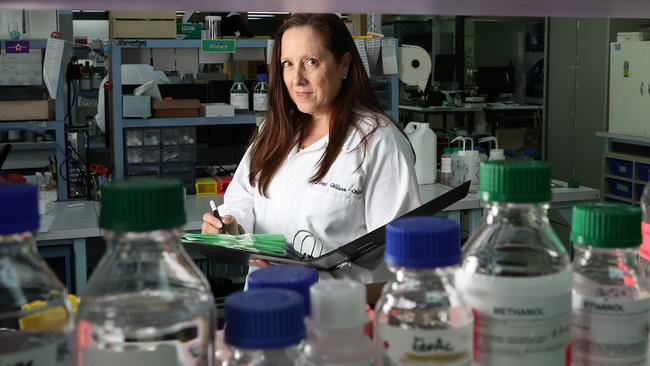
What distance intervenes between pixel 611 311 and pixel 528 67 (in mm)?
12364

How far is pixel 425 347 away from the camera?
55 centimetres

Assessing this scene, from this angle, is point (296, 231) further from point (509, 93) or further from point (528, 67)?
point (528, 67)

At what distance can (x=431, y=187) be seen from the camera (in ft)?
13.6

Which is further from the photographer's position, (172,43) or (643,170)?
(643,170)

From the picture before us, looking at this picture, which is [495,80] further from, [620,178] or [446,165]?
[446,165]

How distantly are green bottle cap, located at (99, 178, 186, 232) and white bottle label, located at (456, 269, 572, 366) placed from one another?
0.82 ft

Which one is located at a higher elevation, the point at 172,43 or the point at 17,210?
the point at 172,43

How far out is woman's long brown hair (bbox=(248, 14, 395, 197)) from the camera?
2199 millimetres

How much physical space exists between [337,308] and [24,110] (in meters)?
3.47

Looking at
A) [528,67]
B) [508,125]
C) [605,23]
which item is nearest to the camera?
[605,23]

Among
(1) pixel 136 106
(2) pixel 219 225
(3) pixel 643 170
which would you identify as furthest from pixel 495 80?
(2) pixel 219 225

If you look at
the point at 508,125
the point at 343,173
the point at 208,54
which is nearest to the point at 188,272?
the point at 343,173

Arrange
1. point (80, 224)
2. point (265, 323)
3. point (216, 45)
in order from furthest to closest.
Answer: point (216, 45), point (80, 224), point (265, 323)

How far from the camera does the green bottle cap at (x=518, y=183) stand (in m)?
0.62
